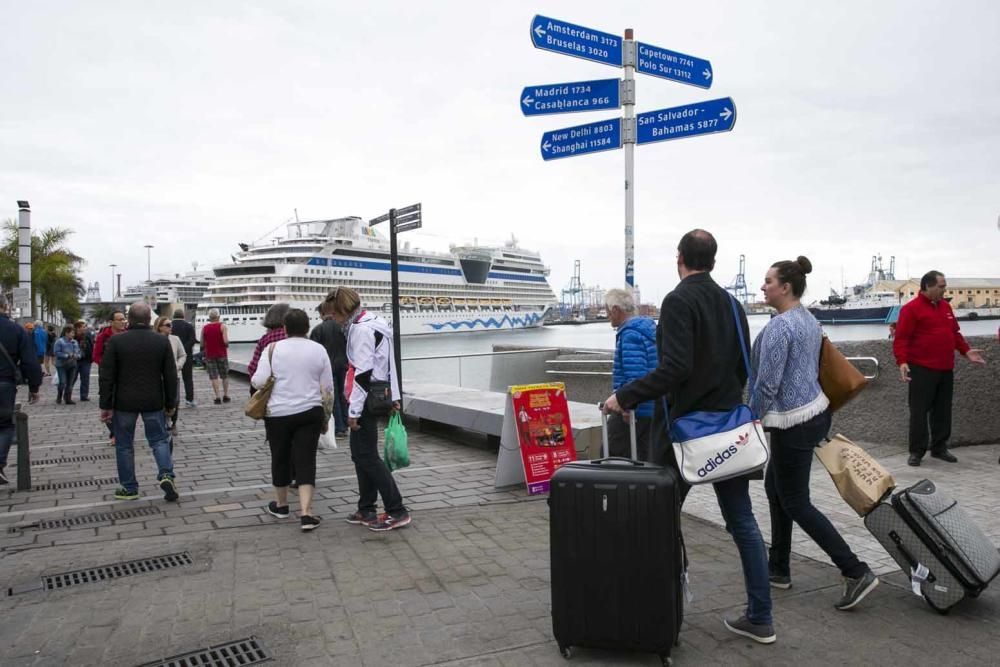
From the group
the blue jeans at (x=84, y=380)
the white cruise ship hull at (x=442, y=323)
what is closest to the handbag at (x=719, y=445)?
the blue jeans at (x=84, y=380)

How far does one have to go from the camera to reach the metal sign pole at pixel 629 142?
20.9ft

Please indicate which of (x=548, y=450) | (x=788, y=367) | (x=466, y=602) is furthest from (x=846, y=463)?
(x=548, y=450)

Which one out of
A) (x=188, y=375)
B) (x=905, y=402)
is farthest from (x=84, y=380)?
(x=905, y=402)

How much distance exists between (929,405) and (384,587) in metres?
4.76

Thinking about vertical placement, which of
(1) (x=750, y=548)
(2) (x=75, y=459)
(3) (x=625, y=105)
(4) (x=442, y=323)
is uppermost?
(3) (x=625, y=105)

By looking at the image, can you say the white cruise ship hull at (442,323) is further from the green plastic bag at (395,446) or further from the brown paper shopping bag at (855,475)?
the brown paper shopping bag at (855,475)

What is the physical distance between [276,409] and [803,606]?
3.29m

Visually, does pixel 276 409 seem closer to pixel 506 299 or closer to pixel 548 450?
pixel 548 450

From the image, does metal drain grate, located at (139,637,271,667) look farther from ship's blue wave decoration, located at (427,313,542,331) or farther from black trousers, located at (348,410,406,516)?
ship's blue wave decoration, located at (427,313,542,331)

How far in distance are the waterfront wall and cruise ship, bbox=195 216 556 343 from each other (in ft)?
166

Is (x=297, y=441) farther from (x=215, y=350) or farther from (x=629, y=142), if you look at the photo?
(x=215, y=350)

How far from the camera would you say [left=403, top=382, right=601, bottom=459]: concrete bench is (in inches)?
246

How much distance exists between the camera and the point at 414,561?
4.16 meters

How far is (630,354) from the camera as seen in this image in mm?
4434
